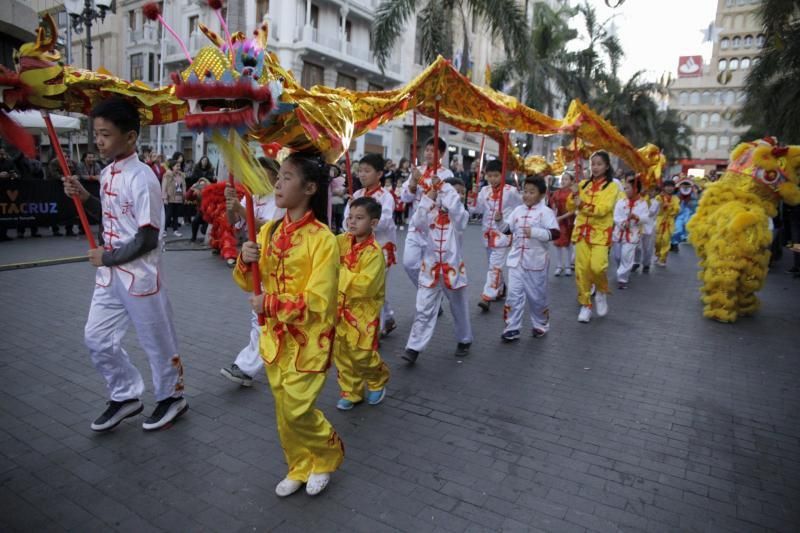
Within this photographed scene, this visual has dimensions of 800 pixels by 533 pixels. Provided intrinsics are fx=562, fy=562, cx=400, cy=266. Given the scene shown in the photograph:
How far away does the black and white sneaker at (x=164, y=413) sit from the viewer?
3654 millimetres

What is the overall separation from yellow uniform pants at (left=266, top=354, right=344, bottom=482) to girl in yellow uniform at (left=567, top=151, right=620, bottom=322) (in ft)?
16.0

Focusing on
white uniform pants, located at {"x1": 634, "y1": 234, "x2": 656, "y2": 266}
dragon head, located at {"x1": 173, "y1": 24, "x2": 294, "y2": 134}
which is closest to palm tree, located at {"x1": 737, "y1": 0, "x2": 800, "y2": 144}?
white uniform pants, located at {"x1": 634, "y1": 234, "x2": 656, "y2": 266}

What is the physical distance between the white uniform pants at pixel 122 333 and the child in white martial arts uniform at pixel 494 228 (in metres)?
4.68

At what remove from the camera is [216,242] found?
10086 millimetres

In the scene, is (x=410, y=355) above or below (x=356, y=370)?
below

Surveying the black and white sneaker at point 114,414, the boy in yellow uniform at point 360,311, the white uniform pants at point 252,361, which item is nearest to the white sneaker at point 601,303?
the boy in yellow uniform at point 360,311

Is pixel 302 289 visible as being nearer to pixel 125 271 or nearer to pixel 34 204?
pixel 125 271

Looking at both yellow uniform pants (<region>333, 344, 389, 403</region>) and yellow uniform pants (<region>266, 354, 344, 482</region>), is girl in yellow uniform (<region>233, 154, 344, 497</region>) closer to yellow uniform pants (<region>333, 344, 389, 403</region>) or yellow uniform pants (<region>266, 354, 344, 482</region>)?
yellow uniform pants (<region>266, 354, 344, 482</region>)

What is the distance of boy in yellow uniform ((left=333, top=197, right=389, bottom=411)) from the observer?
4.11 meters

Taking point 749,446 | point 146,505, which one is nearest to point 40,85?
point 146,505

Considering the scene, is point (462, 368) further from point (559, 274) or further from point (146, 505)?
point (559, 274)

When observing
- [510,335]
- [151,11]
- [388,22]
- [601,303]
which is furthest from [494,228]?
[388,22]

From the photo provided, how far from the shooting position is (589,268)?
23.2 ft

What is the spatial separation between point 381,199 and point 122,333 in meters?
2.80
